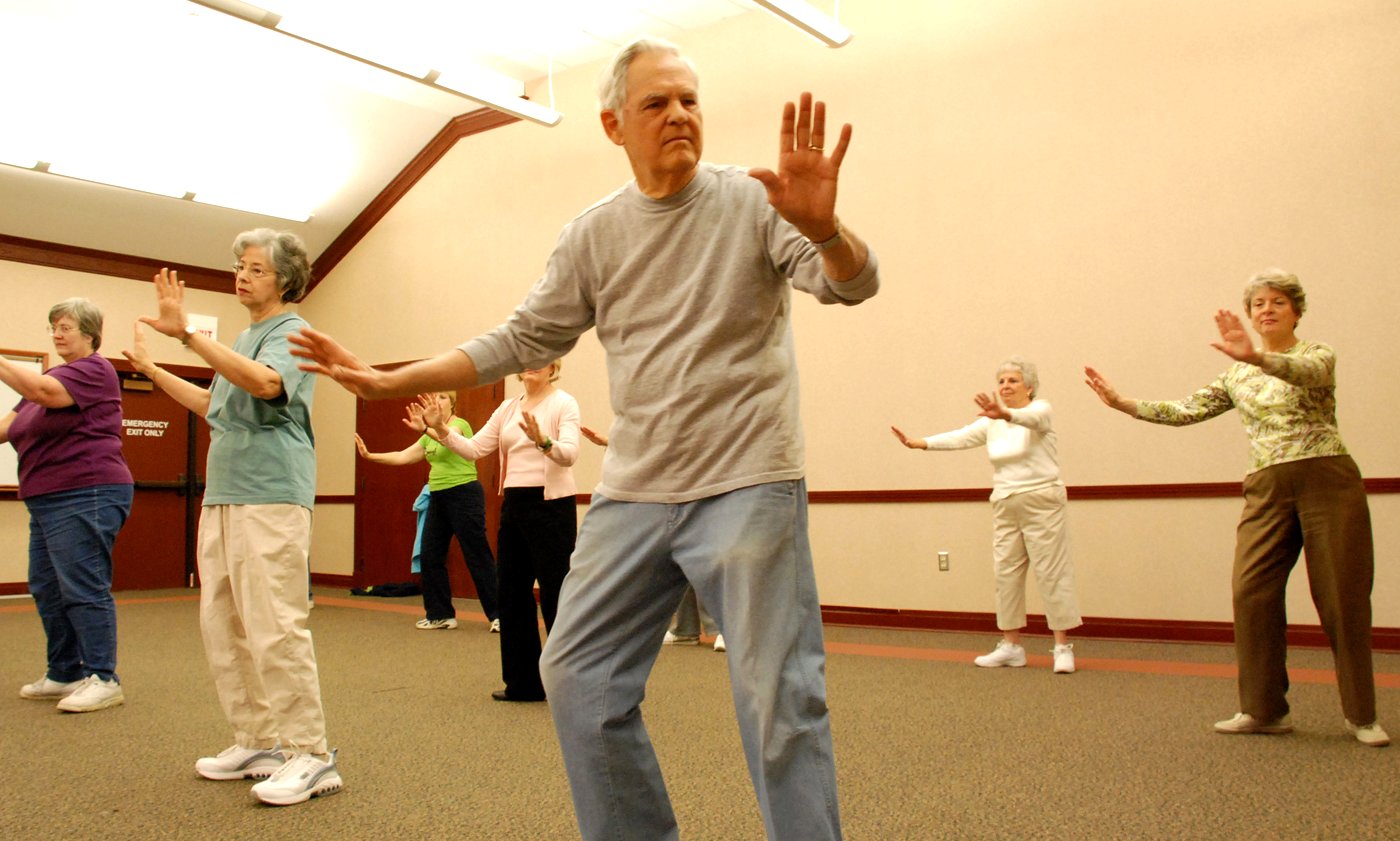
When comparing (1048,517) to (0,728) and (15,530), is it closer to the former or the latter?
(0,728)

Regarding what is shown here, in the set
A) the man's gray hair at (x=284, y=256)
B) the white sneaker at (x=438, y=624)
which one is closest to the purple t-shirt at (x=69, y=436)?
the man's gray hair at (x=284, y=256)

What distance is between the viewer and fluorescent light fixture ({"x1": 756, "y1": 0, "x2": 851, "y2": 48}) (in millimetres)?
5168

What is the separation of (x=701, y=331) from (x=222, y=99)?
7.27m

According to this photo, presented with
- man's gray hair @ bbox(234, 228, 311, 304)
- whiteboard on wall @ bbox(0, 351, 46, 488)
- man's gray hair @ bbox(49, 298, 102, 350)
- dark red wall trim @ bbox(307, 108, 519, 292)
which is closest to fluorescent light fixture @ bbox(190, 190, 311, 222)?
dark red wall trim @ bbox(307, 108, 519, 292)

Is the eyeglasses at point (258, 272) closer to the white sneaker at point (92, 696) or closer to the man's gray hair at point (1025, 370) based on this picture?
the white sneaker at point (92, 696)

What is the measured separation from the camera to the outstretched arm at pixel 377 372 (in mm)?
1598

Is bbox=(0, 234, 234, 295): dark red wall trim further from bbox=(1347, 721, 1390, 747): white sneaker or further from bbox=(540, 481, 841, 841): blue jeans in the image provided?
bbox=(1347, 721, 1390, 747): white sneaker

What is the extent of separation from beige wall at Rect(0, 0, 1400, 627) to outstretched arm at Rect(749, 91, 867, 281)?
14.3 ft

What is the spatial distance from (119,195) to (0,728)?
6.05m

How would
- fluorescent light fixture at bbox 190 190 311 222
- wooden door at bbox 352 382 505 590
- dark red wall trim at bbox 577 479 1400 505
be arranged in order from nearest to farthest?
dark red wall trim at bbox 577 479 1400 505 → fluorescent light fixture at bbox 190 190 311 222 → wooden door at bbox 352 382 505 590

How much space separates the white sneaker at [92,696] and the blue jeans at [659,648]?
9.37 ft

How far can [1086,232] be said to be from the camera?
5.50m

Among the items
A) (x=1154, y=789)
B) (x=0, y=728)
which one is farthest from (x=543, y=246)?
(x=1154, y=789)

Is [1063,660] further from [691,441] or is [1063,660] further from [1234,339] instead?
[691,441]
